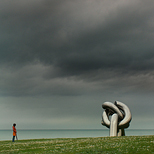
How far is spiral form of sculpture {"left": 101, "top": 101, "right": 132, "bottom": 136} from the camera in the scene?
33.7 metres

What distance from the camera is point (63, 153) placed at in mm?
16609

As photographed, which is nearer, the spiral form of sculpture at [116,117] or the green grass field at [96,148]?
the green grass field at [96,148]

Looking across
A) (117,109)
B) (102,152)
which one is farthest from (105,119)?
(102,152)

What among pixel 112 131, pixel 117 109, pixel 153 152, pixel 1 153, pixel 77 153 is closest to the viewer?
pixel 153 152

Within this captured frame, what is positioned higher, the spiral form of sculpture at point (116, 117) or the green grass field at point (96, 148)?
the spiral form of sculpture at point (116, 117)

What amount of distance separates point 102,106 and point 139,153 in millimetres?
22923

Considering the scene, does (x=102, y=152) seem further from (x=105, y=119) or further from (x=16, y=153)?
(x=105, y=119)

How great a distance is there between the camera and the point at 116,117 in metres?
34.5

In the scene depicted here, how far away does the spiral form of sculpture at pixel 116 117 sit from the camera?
33.7m

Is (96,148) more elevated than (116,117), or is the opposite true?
(116,117)

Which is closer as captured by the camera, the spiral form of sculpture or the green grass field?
the green grass field

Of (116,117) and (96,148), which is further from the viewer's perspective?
(116,117)

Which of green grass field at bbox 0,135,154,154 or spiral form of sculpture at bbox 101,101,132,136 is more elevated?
spiral form of sculpture at bbox 101,101,132,136

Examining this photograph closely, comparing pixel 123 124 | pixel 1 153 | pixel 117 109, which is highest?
pixel 117 109
